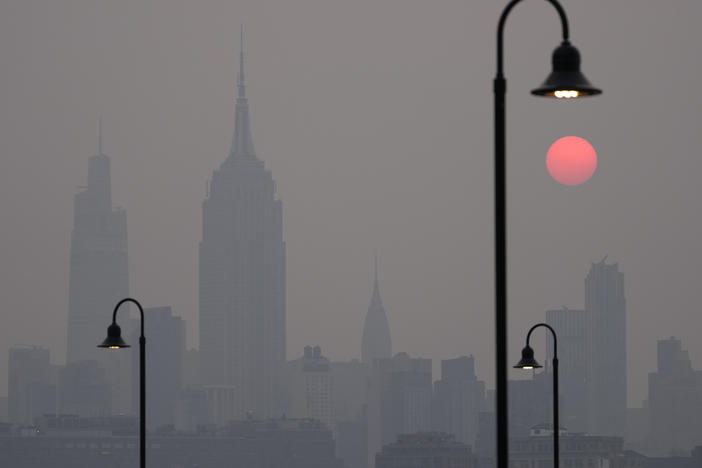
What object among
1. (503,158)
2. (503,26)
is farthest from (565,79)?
(503,158)

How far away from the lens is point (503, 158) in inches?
485

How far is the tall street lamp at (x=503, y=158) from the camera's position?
12.2m

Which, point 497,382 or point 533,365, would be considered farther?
point 533,365

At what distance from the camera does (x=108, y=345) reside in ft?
90.1

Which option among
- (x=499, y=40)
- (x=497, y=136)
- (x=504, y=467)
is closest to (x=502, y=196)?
(x=497, y=136)

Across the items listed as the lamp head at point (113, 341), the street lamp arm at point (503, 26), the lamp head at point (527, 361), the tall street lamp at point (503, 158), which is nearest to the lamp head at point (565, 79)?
the tall street lamp at point (503, 158)

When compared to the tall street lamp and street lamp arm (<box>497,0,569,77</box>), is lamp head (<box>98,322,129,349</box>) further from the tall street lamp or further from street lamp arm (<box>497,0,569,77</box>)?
street lamp arm (<box>497,0,569,77</box>)

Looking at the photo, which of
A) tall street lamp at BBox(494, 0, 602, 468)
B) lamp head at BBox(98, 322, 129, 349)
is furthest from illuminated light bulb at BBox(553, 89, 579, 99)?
lamp head at BBox(98, 322, 129, 349)

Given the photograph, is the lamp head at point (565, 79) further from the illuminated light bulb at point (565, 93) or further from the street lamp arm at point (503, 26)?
the street lamp arm at point (503, 26)

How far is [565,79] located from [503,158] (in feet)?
2.95

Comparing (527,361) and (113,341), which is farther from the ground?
(113,341)

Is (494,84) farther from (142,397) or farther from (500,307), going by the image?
(142,397)

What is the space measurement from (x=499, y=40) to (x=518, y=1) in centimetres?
39

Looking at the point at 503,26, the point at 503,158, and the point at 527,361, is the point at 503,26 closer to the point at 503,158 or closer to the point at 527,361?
the point at 503,158
